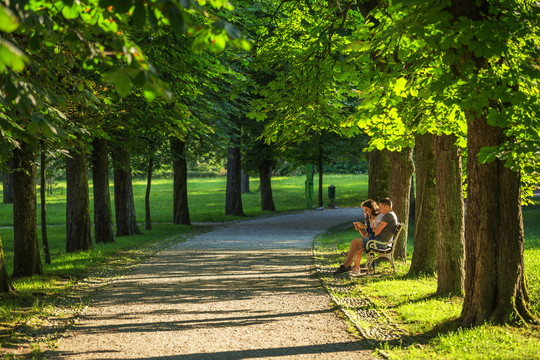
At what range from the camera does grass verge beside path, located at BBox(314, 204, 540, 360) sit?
19.1ft

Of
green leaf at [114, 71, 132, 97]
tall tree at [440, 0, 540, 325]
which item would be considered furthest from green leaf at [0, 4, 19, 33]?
tall tree at [440, 0, 540, 325]

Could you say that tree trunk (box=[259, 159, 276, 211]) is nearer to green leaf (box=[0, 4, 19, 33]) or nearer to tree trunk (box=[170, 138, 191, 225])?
tree trunk (box=[170, 138, 191, 225])

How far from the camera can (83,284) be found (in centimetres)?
1052

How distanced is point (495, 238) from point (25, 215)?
786 centimetres

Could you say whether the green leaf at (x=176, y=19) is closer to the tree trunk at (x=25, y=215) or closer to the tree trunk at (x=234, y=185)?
the tree trunk at (x=25, y=215)

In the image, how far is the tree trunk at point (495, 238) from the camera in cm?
655

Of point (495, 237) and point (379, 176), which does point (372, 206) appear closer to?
point (379, 176)

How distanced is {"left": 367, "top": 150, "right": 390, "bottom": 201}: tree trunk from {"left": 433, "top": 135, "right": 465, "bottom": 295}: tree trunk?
18.2 ft

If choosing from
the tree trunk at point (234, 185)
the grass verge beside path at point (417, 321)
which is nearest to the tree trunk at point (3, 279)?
the grass verge beside path at point (417, 321)

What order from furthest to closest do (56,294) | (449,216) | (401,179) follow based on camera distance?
(401,179)
(56,294)
(449,216)

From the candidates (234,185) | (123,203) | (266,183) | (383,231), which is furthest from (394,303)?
(266,183)

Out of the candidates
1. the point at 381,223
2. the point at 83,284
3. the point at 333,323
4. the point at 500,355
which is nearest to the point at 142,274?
the point at 83,284

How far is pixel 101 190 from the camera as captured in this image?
→ 1753 centimetres

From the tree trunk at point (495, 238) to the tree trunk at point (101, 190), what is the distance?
12.4 meters
